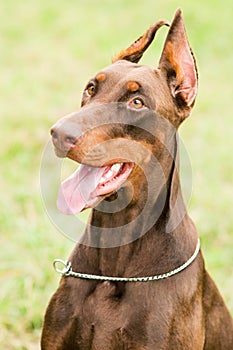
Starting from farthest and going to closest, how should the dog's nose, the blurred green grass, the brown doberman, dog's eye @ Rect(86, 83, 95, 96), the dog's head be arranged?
1. the blurred green grass
2. dog's eye @ Rect(86, 83, 95, 96)
3. the brown doberman
4. the dog's head
5. the dog's nose

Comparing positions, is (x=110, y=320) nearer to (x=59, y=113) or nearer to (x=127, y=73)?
(x=127, y=73)

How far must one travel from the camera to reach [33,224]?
5.80 m

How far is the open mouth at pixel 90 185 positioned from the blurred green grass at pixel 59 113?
1.48 m

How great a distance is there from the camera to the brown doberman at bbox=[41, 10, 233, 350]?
3418 millimetres

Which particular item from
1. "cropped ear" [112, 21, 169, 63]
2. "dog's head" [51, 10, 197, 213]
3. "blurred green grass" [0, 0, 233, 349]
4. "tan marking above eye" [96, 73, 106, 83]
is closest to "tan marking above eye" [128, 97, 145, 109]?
"dog's head" [51, 10, 197, 213]

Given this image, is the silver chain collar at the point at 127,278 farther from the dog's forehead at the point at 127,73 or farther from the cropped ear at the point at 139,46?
the cropped ear at the point at 139,46

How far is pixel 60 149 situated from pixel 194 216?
2.95 metres

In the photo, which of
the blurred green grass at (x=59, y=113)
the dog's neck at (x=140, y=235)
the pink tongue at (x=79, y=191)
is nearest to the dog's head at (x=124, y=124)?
the pink tongue at (x=79, y=191)

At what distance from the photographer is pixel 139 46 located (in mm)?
3812

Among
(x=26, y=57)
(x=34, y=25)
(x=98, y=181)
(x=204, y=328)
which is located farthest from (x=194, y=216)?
(x=34, y=25)

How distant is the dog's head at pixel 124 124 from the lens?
10.9 feet

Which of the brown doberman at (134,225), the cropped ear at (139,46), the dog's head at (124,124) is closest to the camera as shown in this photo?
the dog's head at (124,124)

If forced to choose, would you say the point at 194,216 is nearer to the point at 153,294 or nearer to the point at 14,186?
the point at 14,186

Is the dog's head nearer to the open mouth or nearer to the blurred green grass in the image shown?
the open mouth
